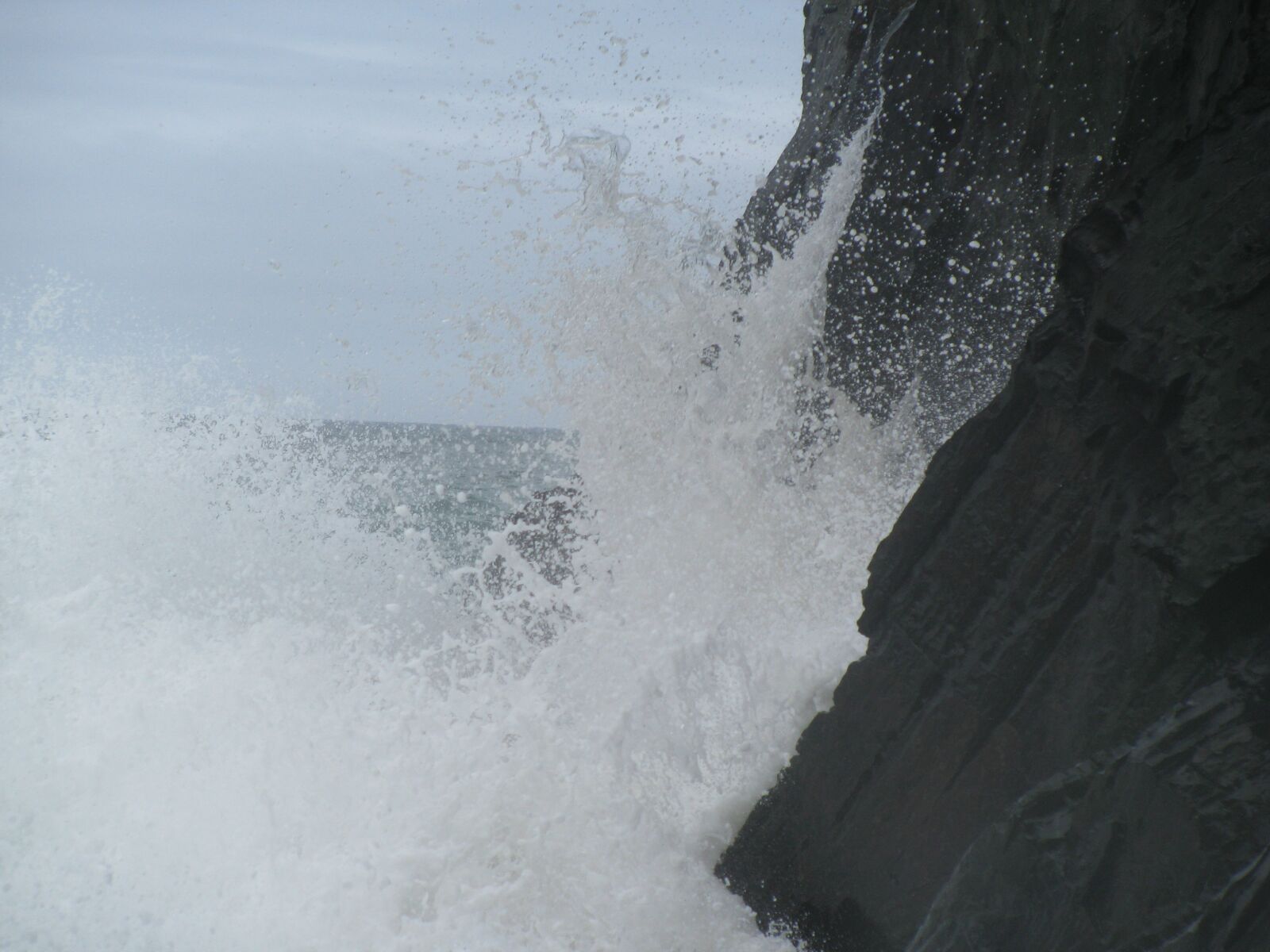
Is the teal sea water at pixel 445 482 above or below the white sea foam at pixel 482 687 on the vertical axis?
below

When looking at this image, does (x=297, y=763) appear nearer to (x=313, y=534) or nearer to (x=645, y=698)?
(x=645, y=698)

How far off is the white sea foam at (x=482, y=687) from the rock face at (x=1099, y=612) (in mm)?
611

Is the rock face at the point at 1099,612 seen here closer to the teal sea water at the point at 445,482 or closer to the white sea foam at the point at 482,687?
the white sea foam at the point at 482,687

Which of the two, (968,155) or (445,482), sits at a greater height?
(968,155)

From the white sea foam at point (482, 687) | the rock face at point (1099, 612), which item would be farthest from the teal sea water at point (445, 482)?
the rock face at point (1099, 612)

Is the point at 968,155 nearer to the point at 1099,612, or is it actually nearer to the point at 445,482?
the point at 1099,612

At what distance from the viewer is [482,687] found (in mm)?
4730

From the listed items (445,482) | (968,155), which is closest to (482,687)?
(968,155)

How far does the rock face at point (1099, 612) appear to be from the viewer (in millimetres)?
2068

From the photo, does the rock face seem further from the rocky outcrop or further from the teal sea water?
the teal sea water

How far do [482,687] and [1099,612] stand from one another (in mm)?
3102

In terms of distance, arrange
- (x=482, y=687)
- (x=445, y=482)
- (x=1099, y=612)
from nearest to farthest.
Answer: (x=1099, y=612) < (x=482, y=687) < (x=445, y=482)

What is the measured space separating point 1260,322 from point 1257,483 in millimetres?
418

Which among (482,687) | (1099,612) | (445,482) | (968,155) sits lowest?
(445,482)
